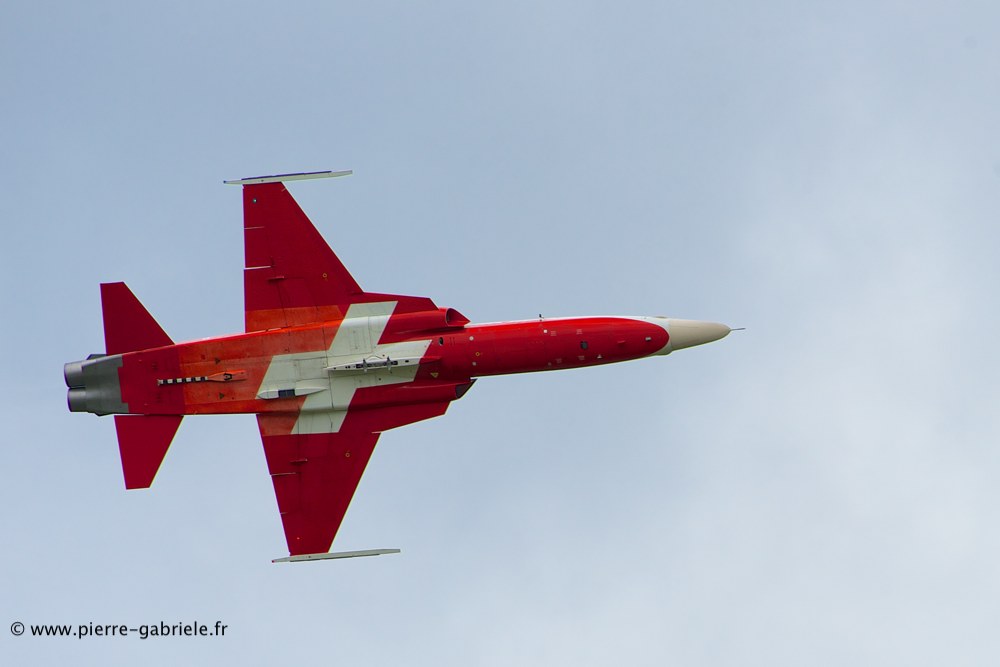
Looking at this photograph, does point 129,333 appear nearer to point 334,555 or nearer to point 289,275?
point 289,275

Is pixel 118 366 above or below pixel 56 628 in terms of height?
above

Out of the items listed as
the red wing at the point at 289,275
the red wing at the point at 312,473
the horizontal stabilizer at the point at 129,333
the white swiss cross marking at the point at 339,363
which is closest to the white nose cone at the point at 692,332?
the red wing at the point at 289,275

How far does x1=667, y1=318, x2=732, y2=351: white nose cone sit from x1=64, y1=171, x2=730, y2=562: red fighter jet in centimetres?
4

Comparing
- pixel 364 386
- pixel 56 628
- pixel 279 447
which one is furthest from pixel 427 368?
pixel 56 628

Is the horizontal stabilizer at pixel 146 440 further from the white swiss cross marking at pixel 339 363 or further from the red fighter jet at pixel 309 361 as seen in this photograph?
the white swiss cross marking at pixel 339 363

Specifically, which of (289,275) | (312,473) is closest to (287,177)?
(289,275)

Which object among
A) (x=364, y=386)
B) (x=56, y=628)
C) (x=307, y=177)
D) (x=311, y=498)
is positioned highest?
(x=307, y=177)

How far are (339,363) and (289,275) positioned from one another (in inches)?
119

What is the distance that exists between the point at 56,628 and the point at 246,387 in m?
8.45

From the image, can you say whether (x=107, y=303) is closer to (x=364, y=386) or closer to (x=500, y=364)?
(x=364, y=386)

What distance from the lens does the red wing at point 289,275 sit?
4181cm

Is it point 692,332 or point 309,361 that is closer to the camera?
point 692,332

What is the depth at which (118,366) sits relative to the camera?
1656 inches

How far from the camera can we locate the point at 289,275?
4197 cm
